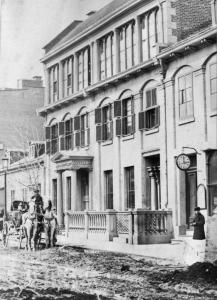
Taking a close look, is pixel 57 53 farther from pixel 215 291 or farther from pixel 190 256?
pixel 215 291

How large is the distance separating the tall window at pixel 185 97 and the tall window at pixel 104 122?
629 cm

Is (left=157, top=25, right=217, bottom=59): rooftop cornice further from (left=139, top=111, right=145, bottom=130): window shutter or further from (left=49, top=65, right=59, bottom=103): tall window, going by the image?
(left=49, top=65, right=59, bottom=103): tall window

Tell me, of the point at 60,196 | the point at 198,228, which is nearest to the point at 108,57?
the point at 60,196

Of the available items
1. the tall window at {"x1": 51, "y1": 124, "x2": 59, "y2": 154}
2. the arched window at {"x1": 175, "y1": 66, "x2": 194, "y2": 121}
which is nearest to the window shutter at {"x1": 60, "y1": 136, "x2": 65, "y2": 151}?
the tall window at {"x1": 51, "y1": 124, "x2": 59, "y2": 154}

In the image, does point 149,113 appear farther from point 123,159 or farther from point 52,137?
point 52,137

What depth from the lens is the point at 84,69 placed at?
31.7 m

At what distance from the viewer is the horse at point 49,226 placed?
22.3m

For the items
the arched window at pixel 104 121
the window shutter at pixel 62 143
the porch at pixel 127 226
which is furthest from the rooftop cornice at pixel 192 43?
the window shutter at pixel 62 143

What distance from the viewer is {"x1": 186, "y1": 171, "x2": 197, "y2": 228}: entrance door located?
72.7 ft

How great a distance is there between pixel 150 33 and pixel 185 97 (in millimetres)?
4680

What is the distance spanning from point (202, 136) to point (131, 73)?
6.17 m

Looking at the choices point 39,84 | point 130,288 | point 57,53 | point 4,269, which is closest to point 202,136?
point 4,269

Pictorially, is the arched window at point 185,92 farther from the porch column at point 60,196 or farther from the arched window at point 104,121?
the porch column at point 60,196

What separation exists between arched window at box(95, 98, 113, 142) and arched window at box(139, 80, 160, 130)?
134 inches
